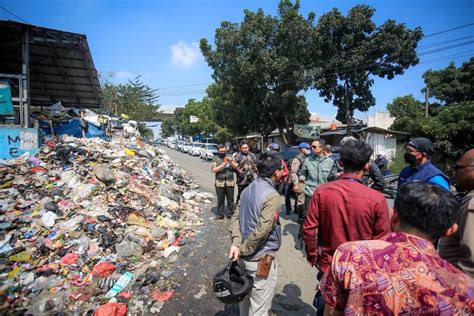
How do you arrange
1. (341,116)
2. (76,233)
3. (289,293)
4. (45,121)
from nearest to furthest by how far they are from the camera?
(289,293) < (76,233) < (45,121) < (341,116)

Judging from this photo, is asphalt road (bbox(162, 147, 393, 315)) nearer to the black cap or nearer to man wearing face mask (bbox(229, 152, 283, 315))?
man wearing face mask (bbox(229, 152, 283, 315))

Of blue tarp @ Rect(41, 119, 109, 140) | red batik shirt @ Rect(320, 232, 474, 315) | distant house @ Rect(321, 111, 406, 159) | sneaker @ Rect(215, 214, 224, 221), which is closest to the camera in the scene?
red batik shirt @ Rect(320, 232, 474, 315)

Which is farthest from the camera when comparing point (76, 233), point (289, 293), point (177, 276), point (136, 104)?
point (136, 104)

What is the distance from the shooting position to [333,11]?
15.0 m

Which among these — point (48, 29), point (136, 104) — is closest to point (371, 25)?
point (48, 29)

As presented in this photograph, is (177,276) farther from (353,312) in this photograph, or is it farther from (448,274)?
(448,274)

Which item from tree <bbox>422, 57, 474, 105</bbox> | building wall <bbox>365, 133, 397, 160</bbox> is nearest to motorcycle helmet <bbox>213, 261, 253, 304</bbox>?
building wall <bbox>365, 133, 397, 160</bbox>

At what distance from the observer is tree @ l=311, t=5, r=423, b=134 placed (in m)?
14.5

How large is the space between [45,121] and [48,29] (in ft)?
11.4

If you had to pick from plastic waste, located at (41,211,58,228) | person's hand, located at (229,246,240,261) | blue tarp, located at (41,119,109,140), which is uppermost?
blue tarp, located at (41,119,109,140)

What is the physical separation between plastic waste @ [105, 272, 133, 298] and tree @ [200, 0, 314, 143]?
1325cm

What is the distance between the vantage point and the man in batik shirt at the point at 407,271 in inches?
39.1

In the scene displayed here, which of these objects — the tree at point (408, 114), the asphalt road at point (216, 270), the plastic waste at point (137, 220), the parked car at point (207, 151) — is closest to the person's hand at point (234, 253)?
the asphalt road at point (216, 270)

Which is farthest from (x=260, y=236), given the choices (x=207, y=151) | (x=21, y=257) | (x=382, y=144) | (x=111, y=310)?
(x=207, y=151)
